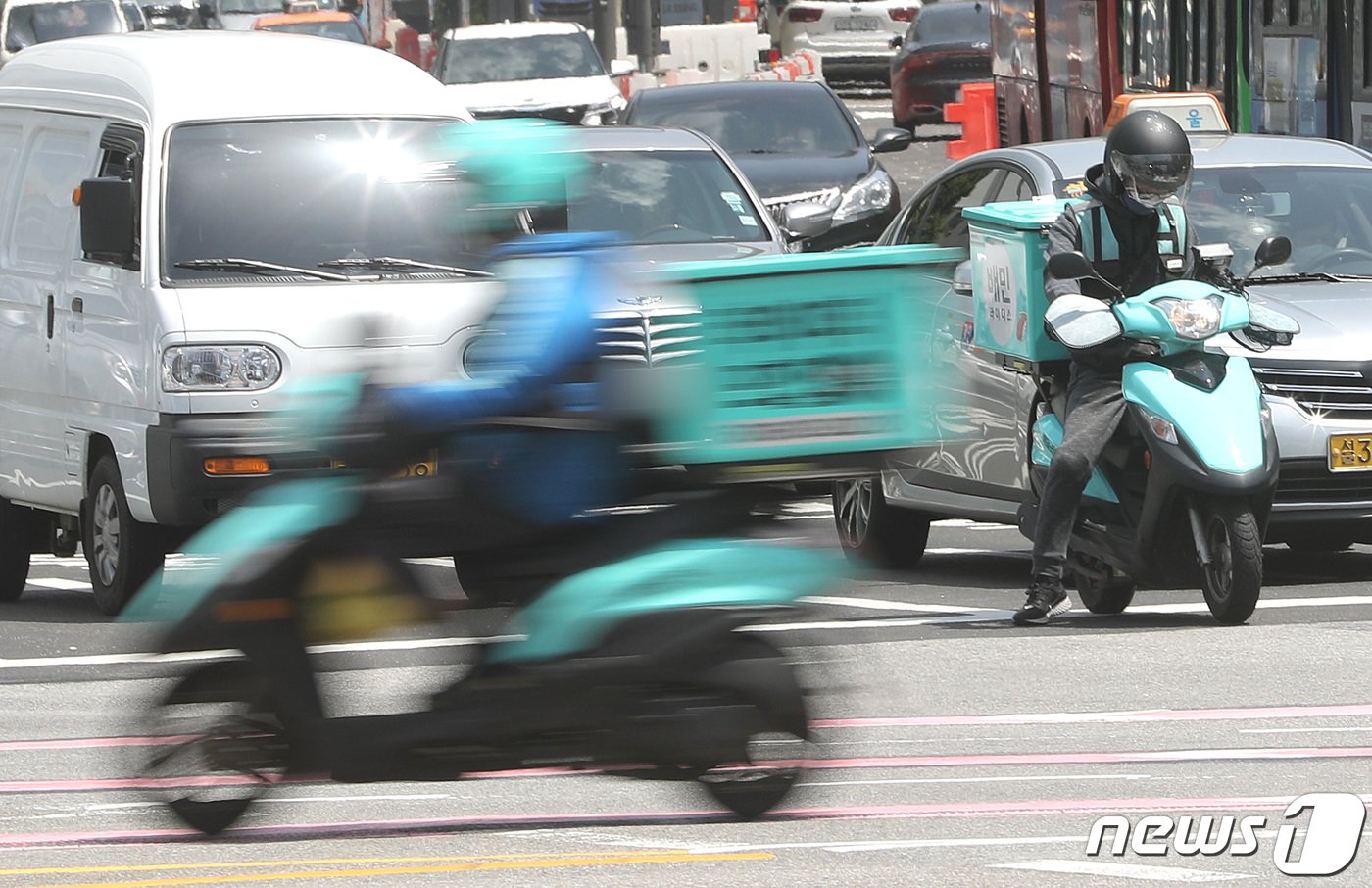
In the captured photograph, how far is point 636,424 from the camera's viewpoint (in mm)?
5965

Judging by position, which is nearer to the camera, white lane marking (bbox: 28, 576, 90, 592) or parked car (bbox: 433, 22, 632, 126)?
white lane marking (bbox: 28, 576, 90, 592)

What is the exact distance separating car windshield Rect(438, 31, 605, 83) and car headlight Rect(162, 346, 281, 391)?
19.7 meters

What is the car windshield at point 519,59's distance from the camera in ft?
99.8

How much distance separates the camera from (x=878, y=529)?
40.7 feet

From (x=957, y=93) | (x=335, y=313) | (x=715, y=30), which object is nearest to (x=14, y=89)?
(x=335, y=313)

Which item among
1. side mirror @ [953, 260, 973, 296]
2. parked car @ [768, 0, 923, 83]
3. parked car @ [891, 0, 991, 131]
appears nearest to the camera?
side mirror @ [953, 260, 973, 296]

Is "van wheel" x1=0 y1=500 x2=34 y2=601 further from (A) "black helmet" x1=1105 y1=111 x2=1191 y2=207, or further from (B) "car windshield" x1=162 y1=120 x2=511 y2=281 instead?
(A) "black helmet" x1=1105 y1=111 x2=1191 y2=207

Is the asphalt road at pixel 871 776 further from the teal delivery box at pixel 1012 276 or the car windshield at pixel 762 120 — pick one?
the car windshield at pixel 762 120

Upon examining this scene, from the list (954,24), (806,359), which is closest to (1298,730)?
(806,359)

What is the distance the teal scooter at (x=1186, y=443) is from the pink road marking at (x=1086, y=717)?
55.6 inches

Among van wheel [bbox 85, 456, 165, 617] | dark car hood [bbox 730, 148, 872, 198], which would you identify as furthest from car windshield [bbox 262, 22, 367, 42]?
Answer: van wheel [bbox 85, 456, 165, 617]

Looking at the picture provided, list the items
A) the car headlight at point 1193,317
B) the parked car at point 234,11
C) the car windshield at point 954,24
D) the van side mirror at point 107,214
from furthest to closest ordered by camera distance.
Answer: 1. the parked car at point 234,11
2. the car windshield at point 954,24
3. the van side mirror at point 107,214
4. the car headlight at point 1193,317

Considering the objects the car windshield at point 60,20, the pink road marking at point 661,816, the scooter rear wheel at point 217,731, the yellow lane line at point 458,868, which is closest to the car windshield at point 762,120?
the pink road marking at point 661,816

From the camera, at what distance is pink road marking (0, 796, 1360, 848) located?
21.9 ft
